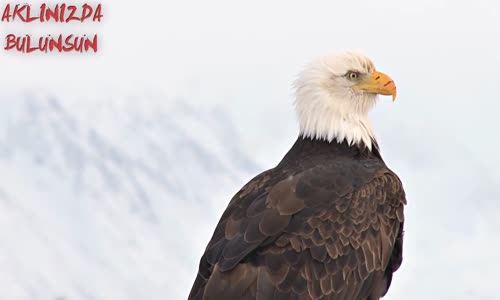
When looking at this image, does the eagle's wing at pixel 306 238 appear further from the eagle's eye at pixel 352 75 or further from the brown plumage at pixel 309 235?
the eagle's eye at pixel 352 75

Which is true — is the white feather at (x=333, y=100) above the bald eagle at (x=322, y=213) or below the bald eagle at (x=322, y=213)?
above

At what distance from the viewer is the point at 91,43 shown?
15.6 meters

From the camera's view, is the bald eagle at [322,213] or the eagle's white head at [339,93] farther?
the eagle's white head at [339,93]

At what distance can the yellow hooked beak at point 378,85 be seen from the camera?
8602mm

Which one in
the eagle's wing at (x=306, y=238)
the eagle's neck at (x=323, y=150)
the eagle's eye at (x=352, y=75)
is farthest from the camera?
the eagle's eye at (x=352, y=75)

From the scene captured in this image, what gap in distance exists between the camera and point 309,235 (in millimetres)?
7805

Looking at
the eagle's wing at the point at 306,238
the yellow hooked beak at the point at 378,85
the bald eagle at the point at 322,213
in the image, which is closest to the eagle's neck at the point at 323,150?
the bald eagle at the point at 322,213

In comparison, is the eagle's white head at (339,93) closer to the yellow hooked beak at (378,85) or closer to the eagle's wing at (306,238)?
the yellow hooked beak at (378,85)

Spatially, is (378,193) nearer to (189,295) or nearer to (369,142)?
(369,142)

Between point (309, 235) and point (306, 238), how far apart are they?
0.03 meters

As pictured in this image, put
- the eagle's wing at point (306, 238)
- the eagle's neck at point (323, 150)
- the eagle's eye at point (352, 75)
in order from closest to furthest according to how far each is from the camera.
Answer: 1. the eagle's wing at point (306, 238)
2. the eagle's neck at point (323, 150)
3. the eagle's eye at point (352, 75)

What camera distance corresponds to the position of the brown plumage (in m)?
7.62

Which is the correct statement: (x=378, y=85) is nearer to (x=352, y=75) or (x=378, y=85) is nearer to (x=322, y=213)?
(x=352, y=75)

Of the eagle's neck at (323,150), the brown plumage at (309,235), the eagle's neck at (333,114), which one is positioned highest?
the eagle's neck at (333,114)
